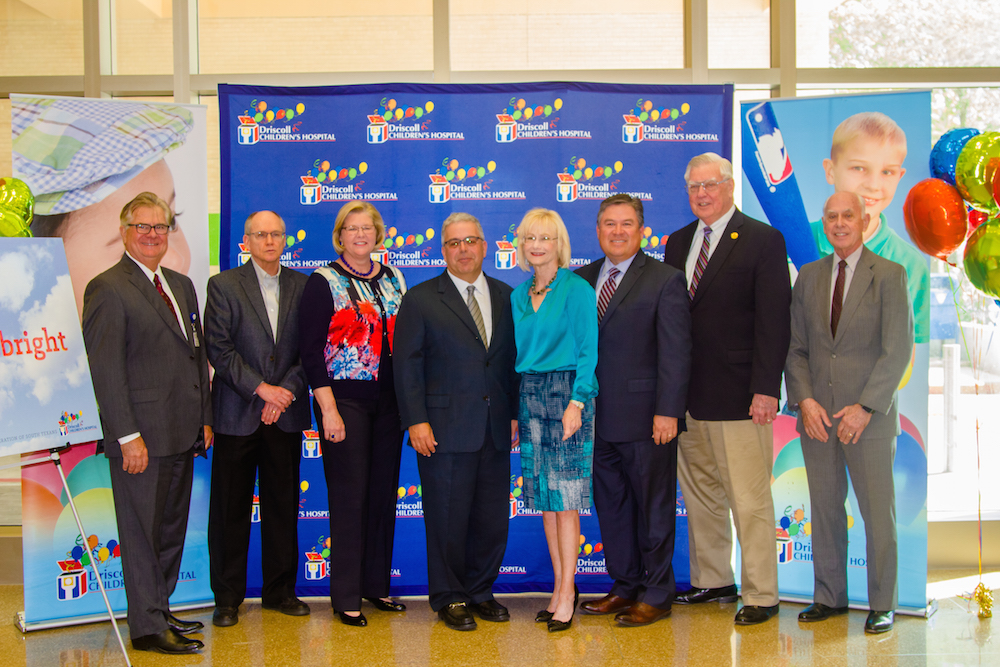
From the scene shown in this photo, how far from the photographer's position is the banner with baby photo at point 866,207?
3496 mm

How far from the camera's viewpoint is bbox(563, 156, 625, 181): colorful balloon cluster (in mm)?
3865

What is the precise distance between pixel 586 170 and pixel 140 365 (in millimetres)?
2372

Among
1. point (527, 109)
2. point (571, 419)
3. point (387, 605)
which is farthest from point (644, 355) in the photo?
point (387, 605)

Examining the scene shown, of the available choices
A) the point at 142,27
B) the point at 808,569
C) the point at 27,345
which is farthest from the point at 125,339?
the point at 808,569

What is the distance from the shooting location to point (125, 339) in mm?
3045

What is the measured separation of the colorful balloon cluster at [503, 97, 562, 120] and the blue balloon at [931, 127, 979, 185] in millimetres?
1831

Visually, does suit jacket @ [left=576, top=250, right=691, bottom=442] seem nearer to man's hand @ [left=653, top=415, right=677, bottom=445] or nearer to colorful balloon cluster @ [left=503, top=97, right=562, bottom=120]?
man's hand @ [left=653, top=415, right=677, bottom=445]

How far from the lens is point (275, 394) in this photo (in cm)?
324

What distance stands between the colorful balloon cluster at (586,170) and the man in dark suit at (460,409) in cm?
91

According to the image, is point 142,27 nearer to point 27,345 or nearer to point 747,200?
point 27,345

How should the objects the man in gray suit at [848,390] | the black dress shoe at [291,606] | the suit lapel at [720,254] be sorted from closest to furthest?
the man in gray suit at [848,390]
the suit lapel at [720,254]
the black dress shoe at [291,606]

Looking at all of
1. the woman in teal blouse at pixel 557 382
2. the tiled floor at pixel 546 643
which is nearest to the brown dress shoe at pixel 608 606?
the tiled floor at pixel 546 643

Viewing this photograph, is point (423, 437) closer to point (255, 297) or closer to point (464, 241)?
point (464, 241)

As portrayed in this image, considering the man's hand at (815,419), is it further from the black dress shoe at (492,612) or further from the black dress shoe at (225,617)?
the black dress shoe at (225,617)
